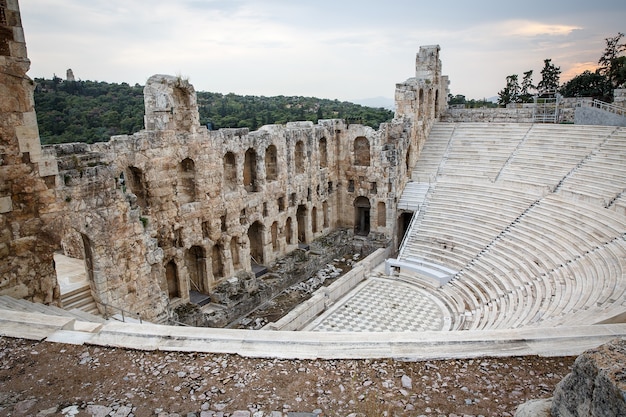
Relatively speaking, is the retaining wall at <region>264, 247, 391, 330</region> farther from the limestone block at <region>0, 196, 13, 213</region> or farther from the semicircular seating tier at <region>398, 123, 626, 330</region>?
the limestone block at <region>0, 196, 13, 213</region>

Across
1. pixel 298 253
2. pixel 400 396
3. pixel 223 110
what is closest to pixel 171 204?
pixel 298 253

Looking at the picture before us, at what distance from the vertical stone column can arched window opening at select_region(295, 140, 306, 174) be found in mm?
13807

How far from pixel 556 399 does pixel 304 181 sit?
60.7 feet

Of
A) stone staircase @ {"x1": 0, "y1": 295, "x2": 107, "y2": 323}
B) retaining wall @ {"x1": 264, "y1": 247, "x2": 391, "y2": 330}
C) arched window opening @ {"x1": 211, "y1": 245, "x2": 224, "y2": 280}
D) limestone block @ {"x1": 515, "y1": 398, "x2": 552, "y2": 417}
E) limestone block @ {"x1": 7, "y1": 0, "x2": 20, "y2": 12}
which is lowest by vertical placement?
retaining wall @ {"x1": 264, "y1": 247, "x2": 391, "y2": 330}

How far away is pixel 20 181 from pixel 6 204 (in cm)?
57

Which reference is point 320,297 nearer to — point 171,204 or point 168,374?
point 171,204

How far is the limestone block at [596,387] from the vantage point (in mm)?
3717

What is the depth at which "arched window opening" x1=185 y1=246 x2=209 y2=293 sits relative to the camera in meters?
17.3

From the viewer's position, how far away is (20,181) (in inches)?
364

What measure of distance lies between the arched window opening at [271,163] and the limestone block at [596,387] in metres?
17.3

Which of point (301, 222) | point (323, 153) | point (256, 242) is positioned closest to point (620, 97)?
point (323, 153)

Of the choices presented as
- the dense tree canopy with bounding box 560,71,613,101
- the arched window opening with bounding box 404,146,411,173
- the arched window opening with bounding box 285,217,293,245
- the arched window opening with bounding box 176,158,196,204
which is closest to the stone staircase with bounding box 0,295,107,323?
the arched window opening with bounding box 176,158,196,204

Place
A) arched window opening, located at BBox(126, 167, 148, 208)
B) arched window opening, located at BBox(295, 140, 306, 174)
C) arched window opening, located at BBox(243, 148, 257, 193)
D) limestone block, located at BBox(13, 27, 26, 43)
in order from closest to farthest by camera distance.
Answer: limestone block, located at BBox(13, 27, 26, 43) → arched window opening, located at BBox(126, 167, 148, 208) → arched window opening, located at BBox(243, 148, 257, 193) → arched window opening, located at BBox(295, 140, 306, 174)

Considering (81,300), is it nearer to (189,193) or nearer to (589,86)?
(189,193)
